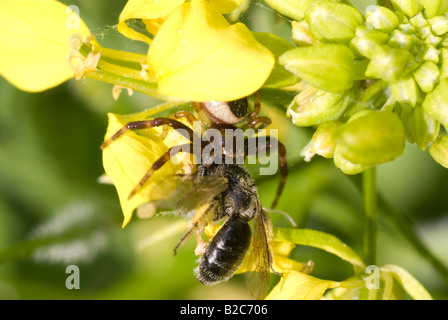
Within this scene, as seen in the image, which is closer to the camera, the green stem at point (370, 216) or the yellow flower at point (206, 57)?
the yellow flower at point (206, 57)

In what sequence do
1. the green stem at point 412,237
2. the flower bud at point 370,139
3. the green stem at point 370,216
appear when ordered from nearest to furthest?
the flower bud at point 370,139 < the green stem at point 370,216 < the green stem at point 412,237

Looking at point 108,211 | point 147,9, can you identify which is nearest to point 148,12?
point 147,9

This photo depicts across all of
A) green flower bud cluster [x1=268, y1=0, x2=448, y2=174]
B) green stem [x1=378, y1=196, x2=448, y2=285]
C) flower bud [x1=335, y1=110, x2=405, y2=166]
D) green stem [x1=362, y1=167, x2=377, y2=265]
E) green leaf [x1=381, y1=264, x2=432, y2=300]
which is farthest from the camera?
green stem [x1=378, y1=196, x2=448, y2=285]

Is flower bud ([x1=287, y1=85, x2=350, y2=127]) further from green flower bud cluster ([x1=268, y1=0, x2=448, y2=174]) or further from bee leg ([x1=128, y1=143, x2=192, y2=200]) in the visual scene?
bee leg ([x1=128, y1=143, x2=192, y2=200])

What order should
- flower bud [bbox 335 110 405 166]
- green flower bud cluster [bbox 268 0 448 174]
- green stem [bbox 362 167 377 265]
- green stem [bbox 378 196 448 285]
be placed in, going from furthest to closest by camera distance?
1. green stem [bbox 378 196 448 285]
2. green stem [bbox 362 167 377 265]
3. green flower bud cluster [bbox 268 0 448 174]
4. flower bud [bbox 335 110 405 166]

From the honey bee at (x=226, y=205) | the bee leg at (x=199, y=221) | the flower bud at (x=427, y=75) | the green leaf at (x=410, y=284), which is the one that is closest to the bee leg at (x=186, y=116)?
the honey bee at (x=226, y=205)

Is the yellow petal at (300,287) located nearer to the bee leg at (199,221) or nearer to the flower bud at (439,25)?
the bee leg at (199,221)

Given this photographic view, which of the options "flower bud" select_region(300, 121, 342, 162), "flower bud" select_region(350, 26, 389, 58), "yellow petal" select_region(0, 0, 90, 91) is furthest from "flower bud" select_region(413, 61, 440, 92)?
"yellow petal" select_region(0, 0, 90, 91)
